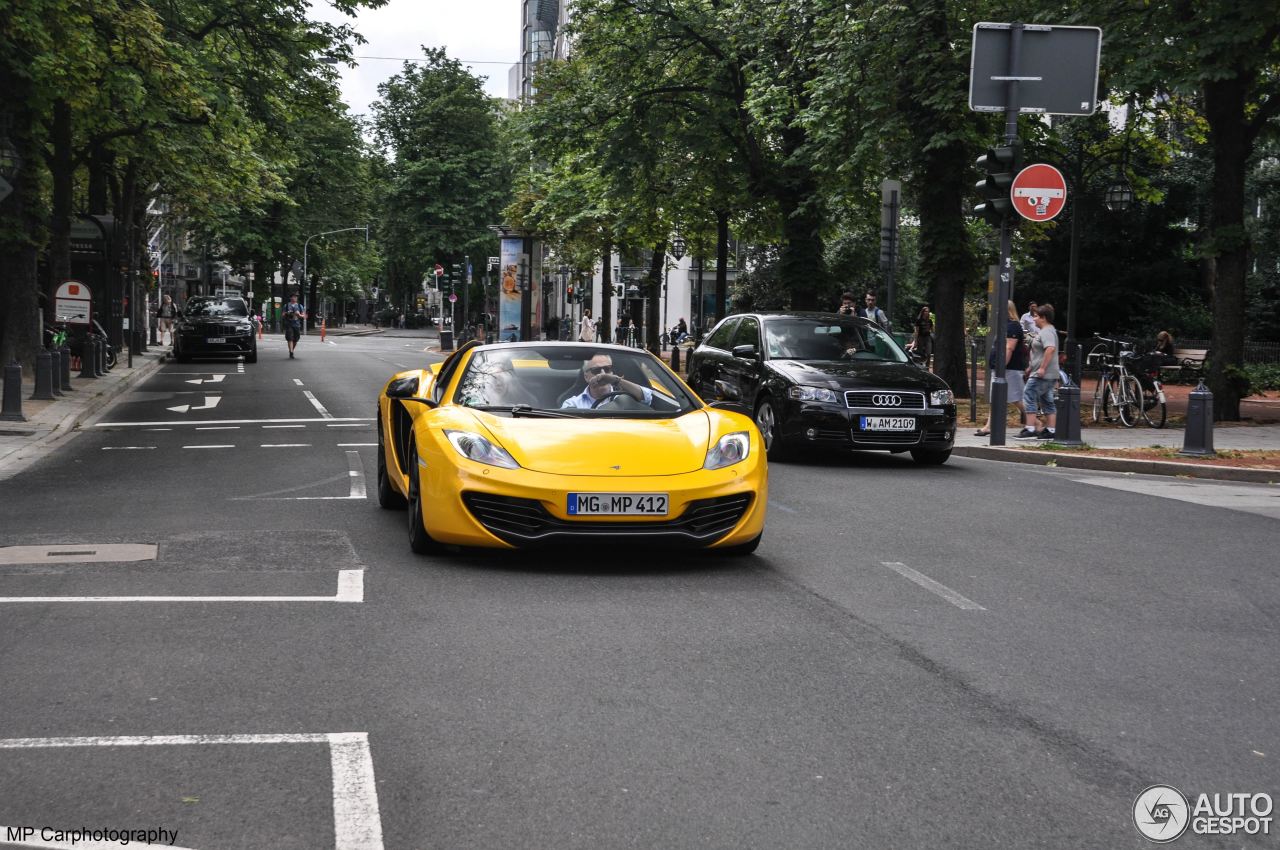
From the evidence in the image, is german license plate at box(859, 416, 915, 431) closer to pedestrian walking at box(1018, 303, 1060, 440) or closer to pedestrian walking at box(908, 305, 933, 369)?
pedestrian walking at box(1018, 303, 1060, 440)

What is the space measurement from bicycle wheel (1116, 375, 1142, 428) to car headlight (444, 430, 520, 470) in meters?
15.1

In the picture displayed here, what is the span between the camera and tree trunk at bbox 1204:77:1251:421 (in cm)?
2177

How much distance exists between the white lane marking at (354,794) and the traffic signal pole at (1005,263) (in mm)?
13012

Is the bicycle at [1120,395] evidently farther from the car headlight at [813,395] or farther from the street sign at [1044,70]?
the car headlight at [813,395]

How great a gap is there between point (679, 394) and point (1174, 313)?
33234 mm

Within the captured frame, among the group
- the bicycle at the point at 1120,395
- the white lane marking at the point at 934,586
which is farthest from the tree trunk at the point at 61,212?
the white lane marking at the point at 934,586

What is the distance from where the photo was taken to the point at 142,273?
4531 cm

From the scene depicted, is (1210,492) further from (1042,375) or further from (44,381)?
(44,381)

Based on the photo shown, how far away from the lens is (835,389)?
14.8m

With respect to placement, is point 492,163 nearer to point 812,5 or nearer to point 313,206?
point 313,206

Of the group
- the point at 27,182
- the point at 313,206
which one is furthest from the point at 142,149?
the point at 313,206

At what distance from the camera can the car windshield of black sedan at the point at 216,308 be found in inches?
1610

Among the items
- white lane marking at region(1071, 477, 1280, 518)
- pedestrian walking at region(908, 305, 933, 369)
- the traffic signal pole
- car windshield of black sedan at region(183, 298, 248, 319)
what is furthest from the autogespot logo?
car windshield of black sedan at region(183, 298, 248, 319)

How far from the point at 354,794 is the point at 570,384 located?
5276 mm
